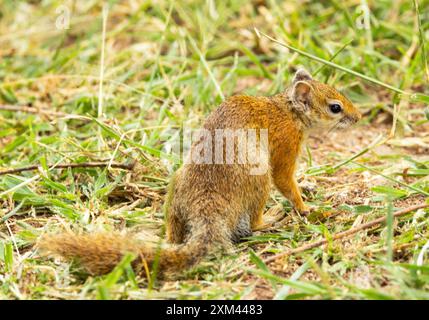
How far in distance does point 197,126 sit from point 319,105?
1.26m

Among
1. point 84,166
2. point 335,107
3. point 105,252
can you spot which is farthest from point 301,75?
point 105,252

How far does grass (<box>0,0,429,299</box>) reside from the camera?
3.76m

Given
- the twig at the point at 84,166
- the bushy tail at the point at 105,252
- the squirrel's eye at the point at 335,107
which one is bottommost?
the bushy tail at the point at 105,252

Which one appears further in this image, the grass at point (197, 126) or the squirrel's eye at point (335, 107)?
the squirrel's eye at point (335, 107)

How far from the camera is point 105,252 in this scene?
12.1 feet

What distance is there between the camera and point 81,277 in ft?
12.6

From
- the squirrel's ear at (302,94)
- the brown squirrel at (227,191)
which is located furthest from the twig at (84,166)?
the squirrel's ear at (302,94)

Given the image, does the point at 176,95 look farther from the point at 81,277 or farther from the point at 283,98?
the point at 81,277

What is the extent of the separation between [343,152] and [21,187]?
8.28 feet

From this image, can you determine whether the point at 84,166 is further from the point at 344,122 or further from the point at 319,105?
the point at 344,122

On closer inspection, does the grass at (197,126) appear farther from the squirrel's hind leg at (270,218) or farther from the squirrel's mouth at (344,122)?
the squirrel's mouth at (344,122)

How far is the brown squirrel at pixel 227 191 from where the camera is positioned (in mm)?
3691
